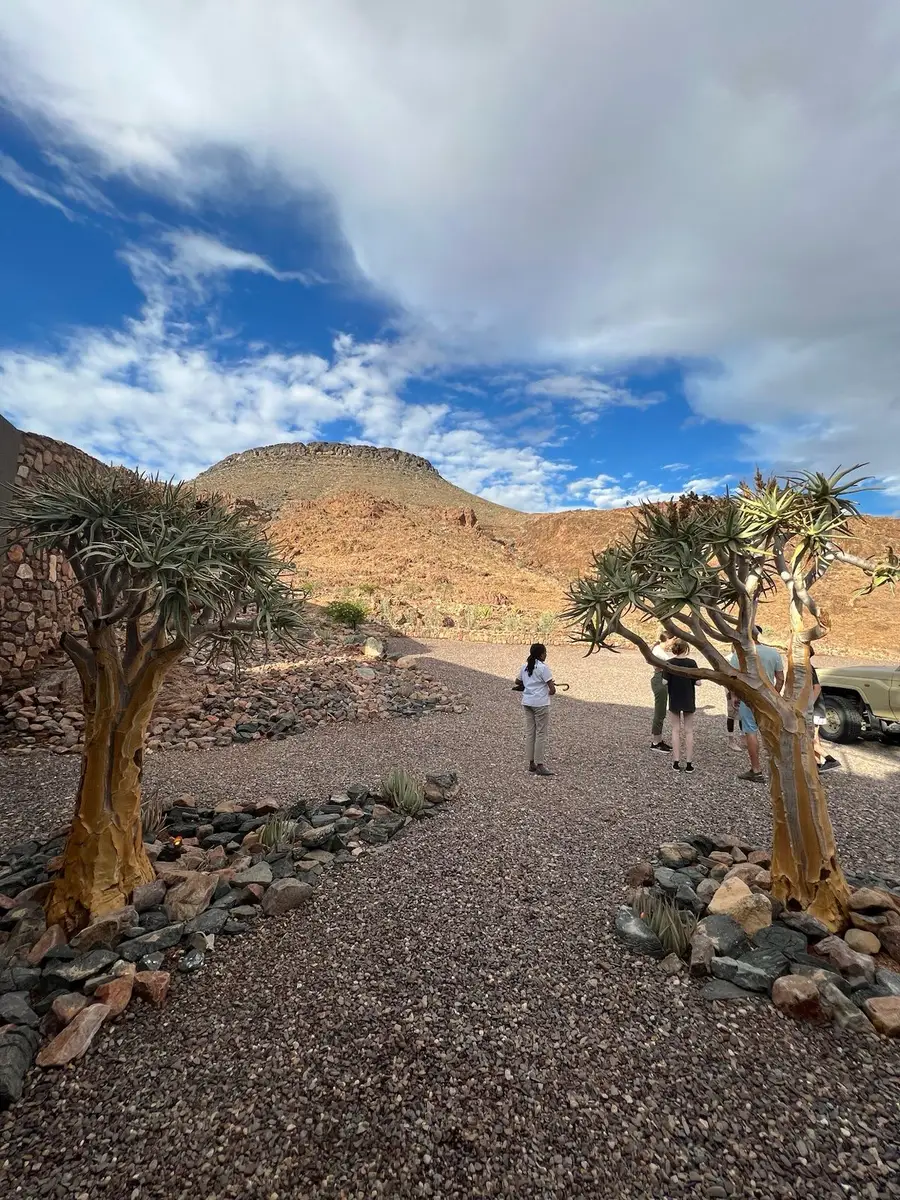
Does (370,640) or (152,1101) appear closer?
(152,1101)

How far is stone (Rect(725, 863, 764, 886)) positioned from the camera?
4.34m

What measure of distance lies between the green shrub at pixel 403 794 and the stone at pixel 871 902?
3.89 m

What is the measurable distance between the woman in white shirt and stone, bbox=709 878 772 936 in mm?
3540

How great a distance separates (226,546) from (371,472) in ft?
258

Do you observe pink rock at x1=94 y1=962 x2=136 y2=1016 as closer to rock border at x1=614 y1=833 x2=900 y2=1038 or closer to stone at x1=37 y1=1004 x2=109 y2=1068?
stone at x1=37 y1=1004 x2=109 y2=1068

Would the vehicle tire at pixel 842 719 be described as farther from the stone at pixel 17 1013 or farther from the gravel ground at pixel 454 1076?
the stone at pixel 17 1013

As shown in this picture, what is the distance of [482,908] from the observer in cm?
423

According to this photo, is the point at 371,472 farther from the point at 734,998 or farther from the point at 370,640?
the point at 734,998

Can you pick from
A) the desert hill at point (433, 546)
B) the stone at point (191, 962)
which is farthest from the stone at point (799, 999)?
the desert hill at point (433, 546)

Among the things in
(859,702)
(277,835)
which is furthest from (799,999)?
(859,702)

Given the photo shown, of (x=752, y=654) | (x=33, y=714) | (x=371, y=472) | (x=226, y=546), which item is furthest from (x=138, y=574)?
(x=371, y=472)

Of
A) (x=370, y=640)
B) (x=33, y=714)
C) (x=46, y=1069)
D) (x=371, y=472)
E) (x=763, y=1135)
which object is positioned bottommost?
(x=46, y=1069)

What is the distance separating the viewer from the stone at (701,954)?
3398 mm

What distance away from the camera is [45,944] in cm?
357
